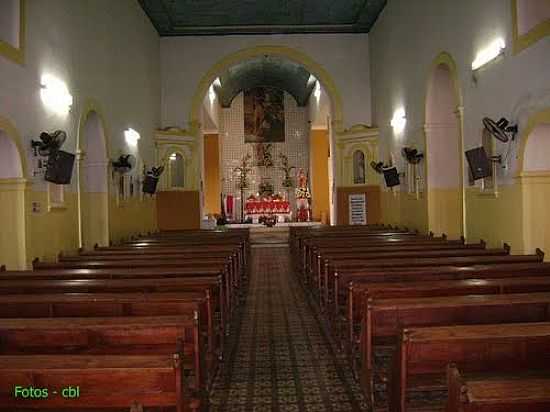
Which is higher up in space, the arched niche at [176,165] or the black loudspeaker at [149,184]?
the arched niche at [176,165]

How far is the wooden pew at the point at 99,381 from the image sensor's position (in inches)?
86.8

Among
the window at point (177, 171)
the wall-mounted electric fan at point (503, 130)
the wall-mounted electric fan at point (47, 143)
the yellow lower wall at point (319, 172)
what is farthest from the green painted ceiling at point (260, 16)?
the yellow lower wall at point (319, 172)

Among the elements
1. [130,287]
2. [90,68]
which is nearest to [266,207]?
[90,68]

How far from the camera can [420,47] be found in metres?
11.3

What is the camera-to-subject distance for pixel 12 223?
23.3 feet

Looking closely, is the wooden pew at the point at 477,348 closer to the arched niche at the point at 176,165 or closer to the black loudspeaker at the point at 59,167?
the black loudspeaker at the point at 59,167

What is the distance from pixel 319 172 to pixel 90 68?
50.9 ft

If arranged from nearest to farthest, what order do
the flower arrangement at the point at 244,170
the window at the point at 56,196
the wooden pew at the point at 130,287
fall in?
the wooden pew at the point at 130,287
the window at the point at 56,196
the flower arrangement at the point at 244,170

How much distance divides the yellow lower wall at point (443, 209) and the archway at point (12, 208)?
7.28 metres

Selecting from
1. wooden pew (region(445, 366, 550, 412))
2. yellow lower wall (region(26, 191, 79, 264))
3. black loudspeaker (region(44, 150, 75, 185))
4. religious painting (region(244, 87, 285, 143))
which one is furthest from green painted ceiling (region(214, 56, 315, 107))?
wooden pew (region(445, 366, 550, 412))

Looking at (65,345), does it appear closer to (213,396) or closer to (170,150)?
(213,396)

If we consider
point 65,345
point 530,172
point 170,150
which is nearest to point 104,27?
point 170,150

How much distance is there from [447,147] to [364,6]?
16.1 ft

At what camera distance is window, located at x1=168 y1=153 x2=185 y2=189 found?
1609 centimetres
